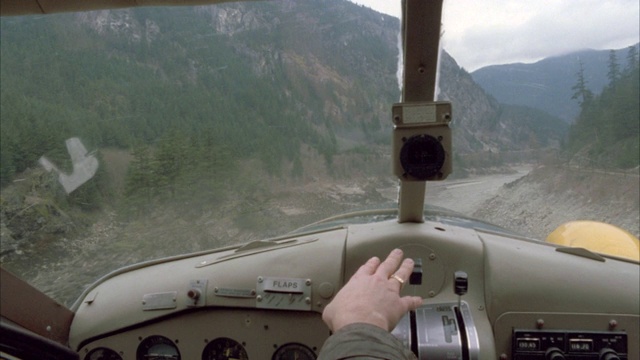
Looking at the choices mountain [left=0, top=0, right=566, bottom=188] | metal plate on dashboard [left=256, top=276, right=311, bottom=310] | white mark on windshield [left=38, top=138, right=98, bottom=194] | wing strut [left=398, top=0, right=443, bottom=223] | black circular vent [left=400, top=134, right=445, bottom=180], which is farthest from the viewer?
metal plate on dashboard [left=256, top=276, right=311, bottom=310]

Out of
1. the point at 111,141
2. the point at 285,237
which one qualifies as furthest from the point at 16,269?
the point at 285,237

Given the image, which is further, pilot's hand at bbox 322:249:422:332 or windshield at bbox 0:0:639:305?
windshield at bbox 0:0:639:305

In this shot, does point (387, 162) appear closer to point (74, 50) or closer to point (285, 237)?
point (285, 237)

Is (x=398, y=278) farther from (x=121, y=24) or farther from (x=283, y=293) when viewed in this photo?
(x=121, y=24)

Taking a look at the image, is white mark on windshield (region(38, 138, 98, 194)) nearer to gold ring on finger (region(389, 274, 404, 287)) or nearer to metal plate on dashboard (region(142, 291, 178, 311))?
metal plate on dashboard (region(142, 291, 178, 311))

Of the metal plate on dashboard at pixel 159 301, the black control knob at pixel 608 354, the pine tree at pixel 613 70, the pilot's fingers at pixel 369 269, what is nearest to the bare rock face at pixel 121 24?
the metal plate on dashboard at pixel 159 301

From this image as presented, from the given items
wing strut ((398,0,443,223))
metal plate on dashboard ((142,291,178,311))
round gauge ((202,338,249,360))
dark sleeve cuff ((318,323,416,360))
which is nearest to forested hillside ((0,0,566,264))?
wing strut ((398,0,443,223))

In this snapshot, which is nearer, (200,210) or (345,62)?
(345,62)
